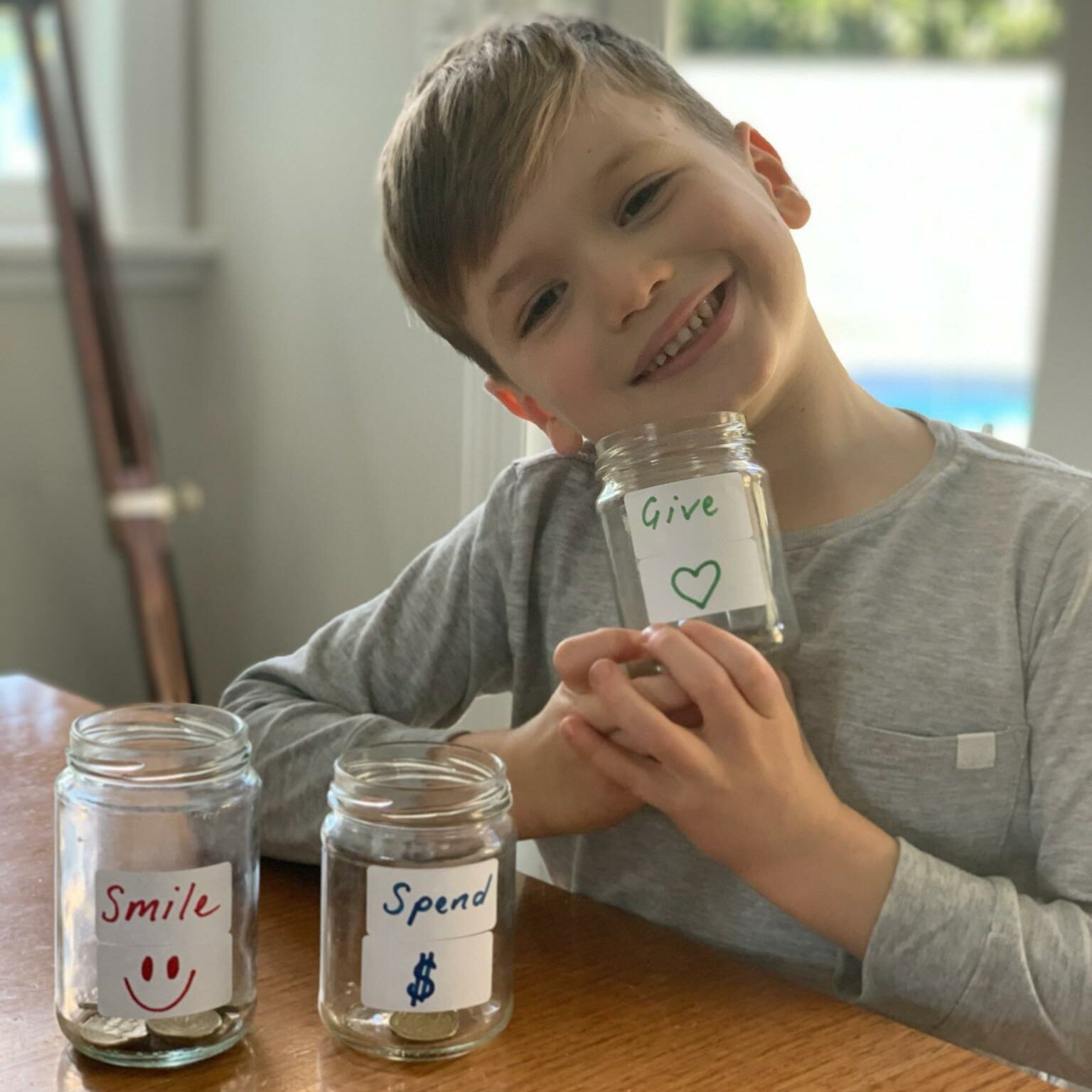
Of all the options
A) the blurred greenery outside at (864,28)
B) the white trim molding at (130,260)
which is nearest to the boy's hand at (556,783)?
the blurred greenery outside at (864,28)

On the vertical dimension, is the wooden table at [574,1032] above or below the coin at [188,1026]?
below

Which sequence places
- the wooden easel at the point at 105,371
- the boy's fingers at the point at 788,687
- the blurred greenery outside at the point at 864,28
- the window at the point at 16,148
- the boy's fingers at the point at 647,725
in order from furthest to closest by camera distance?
1. the window at the point at 16,148
2. the wooden easel at the point at 105,371
3. the blurred greenery outside at the point at 864,28
4. the boy's fingers at the point at 788,687
5. the boy's fingers at the point at 647,725

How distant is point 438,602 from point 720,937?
32 centimetres

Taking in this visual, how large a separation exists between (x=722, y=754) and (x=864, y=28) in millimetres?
1087

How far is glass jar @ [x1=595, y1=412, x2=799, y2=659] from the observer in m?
0.72

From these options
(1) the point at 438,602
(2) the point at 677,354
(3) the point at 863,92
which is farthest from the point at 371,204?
(2) the point at 677,354

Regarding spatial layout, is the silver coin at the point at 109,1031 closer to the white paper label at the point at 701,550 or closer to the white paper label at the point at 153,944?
the white paper label at the point at 153,944

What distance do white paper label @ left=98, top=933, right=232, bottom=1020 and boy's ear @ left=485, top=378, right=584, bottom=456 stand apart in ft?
1.51

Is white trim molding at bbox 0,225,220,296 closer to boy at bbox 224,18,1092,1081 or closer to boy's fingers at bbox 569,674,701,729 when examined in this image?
boy at bbox 224,18,1092,1081

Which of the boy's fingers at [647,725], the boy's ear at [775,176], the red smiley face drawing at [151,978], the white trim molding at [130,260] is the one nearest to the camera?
the red smiley face drawing at [151,978]

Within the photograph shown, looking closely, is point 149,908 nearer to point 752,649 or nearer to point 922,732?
point 752,649

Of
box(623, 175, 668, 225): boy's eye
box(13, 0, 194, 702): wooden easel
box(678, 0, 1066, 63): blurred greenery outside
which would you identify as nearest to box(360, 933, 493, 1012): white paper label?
box(623, 175, 668, 225): boy's eye

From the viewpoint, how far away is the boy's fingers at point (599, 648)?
0.73 m

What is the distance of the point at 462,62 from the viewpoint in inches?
37.4
